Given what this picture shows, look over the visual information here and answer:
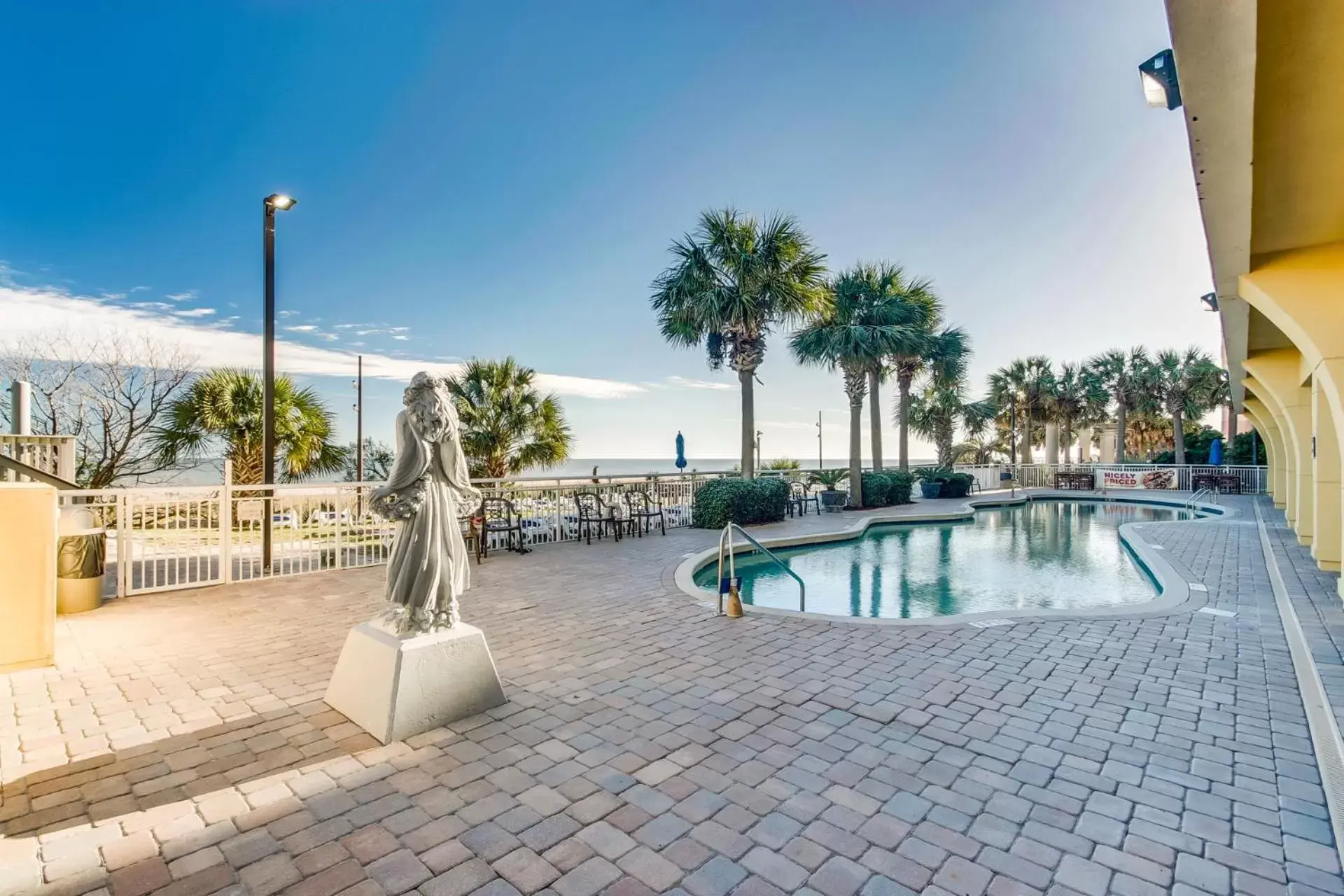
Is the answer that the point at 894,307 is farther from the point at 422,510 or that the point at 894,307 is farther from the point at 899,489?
the point at 422,510

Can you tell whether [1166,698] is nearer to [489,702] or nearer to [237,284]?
[489,702]

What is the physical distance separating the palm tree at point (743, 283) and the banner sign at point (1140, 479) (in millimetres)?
17879

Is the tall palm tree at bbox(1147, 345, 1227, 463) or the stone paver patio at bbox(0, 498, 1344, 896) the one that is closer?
the stone paver patio at bbox(0, 498, 1344, 896)

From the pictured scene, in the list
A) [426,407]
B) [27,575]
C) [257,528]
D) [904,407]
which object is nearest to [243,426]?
[257,528]

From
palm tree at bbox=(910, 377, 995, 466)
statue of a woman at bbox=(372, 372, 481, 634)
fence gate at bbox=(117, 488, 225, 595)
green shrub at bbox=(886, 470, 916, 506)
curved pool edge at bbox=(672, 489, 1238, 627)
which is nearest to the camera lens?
statue of a woman at bbox=(372, 372, 481, 634)

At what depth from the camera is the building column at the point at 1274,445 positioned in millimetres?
13398

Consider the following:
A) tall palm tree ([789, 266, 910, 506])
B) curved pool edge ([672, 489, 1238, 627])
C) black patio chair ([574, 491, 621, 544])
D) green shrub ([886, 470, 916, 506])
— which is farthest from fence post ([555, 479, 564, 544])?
green shrub ([886, 470, 916, 506])

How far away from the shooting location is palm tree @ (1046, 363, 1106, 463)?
25.9 metres

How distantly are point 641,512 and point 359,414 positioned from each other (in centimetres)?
1505

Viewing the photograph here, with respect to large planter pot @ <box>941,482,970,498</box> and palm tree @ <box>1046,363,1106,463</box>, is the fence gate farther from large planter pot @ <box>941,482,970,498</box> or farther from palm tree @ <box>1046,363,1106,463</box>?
palm tree @ <box>1046,363,1106,463</box>

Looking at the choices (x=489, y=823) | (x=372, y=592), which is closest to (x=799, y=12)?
(x=372, y=592)

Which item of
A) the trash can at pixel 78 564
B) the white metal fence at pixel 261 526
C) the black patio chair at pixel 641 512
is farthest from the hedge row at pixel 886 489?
the trash can at pixel 78 564

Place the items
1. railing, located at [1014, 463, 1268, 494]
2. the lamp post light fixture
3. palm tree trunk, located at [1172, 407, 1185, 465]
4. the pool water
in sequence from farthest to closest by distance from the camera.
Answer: palm tree trunk, located at [1172, 407, 1185, 465]
railing, located at [1014, 463, 1268, 494]
the pool water
the lamp post light fixture

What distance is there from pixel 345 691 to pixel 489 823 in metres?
1.55
